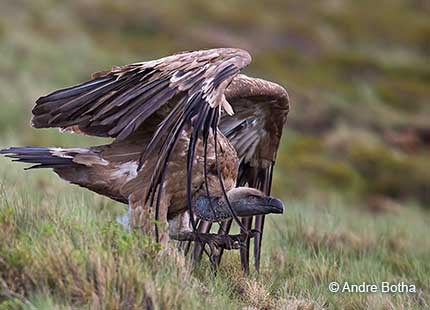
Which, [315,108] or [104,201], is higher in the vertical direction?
[315,108]

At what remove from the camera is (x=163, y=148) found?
5.86 meters

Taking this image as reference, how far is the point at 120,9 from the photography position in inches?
1168

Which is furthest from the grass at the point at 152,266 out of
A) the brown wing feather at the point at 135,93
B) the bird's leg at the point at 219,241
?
the brown wing feather at the point at 135,93

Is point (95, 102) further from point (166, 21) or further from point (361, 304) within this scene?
point (166, 21)

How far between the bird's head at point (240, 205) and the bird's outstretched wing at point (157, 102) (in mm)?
337

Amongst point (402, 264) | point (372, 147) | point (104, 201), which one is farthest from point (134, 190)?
point (372, 147)

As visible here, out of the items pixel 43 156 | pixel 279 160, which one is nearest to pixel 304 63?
pixel 279 160

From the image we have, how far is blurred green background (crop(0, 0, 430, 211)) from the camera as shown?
55.2ft

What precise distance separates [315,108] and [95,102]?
1587 cm

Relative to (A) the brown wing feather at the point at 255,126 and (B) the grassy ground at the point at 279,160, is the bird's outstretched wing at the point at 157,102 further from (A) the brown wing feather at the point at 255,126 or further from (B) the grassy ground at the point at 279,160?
(A) the brown wing feather at the point at 255,126

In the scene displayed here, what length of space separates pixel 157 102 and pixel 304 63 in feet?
74.1

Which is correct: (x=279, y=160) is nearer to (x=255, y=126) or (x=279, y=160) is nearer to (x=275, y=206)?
(x=255, y=126)

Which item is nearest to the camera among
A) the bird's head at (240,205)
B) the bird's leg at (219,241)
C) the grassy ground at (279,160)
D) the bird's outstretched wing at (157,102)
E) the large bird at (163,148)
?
the grassy ground at (279,160)

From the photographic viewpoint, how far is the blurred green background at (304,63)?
662 inches
